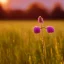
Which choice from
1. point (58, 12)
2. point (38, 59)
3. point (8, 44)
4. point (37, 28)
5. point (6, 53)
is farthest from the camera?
point (58, 12)

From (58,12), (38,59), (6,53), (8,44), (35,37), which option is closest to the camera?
(38,59)

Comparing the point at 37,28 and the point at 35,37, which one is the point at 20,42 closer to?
the point at 35,37

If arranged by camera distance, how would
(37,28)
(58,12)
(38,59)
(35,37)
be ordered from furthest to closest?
(58,12), (35,37), (38,59), (37,28)

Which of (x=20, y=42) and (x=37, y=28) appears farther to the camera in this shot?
(x=20, y=42)

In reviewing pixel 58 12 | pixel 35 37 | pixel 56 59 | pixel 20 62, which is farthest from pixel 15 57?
pixel 58 12

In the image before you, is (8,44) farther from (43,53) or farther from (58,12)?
(58,12)

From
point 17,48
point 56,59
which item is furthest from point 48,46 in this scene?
point 56,59

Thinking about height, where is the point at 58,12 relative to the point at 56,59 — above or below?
above

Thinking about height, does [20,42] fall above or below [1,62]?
above

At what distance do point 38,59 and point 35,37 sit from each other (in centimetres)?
54

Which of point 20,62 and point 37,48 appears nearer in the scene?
point 20,62

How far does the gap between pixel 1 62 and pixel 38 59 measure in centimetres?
24

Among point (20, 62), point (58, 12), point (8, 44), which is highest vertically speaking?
point (58, 12)

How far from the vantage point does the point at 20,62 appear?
155cm
